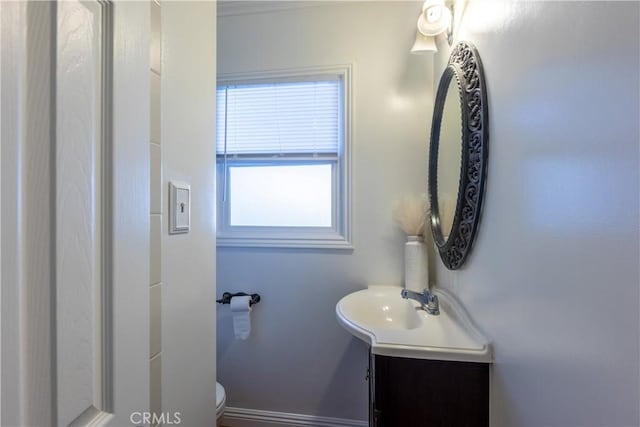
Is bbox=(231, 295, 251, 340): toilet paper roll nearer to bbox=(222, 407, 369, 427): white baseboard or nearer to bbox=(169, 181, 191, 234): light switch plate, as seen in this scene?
bbox=(222, 407, 369, 427): white baseboard

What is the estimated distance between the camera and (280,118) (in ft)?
6.07

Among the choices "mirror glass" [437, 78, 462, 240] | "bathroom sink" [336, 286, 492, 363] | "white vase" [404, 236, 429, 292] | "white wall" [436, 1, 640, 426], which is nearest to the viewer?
"white wall" [436, 1, 640, 426]

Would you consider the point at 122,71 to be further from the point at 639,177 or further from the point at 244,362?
the point at 244,362

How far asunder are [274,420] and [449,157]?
171cm

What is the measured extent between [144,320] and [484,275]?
2.99 feet

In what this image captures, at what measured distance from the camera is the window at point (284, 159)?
178 cm

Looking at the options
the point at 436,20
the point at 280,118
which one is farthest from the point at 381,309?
the point at 436,20

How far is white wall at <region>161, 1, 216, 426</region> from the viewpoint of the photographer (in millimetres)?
683

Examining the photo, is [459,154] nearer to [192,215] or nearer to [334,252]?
[334,252]

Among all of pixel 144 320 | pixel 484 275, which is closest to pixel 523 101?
pixel 484 275

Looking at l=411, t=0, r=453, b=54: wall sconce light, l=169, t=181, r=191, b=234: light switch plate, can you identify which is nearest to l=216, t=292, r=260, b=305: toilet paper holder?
l=169, t=181, r=191, b=234: light switch plate

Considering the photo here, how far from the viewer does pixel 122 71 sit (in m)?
0.49

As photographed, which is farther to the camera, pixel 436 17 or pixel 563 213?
pixel 436 17

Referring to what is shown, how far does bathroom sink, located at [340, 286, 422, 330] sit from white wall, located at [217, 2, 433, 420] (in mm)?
179
